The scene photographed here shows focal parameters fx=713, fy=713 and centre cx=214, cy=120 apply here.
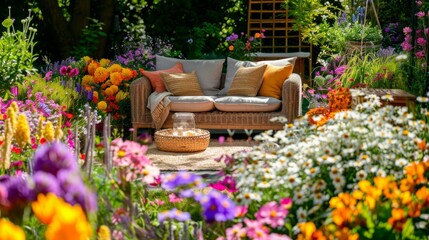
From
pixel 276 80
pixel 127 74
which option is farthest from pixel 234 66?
pixel 127 74

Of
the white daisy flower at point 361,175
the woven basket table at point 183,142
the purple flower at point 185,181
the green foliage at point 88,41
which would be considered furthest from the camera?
the green foliage at point 88,41

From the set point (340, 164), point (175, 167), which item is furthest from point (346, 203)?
point (175, 167)

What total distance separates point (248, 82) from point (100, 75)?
150cm

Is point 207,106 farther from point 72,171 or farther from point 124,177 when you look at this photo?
point 72,171

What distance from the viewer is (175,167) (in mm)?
5852

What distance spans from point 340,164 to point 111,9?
7679mm

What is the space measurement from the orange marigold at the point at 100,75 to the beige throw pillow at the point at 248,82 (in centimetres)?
127

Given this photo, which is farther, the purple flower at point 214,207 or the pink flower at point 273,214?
the pink flower at point 273,214

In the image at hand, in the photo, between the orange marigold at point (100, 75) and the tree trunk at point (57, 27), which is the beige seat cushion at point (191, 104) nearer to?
the orange marigold at point (100, 75)

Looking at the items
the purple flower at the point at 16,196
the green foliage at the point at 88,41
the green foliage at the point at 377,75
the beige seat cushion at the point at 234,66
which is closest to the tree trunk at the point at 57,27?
the green foliage at the point at 88,41

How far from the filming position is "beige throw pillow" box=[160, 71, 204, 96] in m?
7.07

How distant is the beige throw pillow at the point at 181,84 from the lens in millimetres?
7074

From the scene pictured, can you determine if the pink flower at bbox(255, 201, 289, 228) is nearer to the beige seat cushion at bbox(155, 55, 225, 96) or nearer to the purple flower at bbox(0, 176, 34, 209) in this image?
the purple flower at bbox(0, 176, 34, 209)

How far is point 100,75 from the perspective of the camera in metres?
7.20
